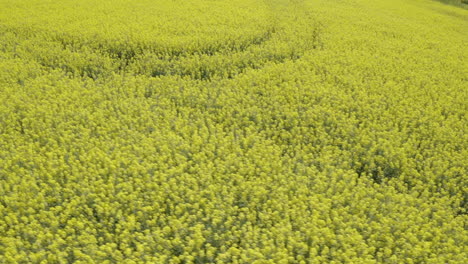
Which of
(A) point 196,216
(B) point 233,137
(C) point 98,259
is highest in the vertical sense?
(B) point 233,137

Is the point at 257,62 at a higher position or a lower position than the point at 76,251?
higher

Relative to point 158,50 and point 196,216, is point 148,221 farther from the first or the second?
point 158,50

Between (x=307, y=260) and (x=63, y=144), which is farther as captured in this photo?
(x=63, y=144)

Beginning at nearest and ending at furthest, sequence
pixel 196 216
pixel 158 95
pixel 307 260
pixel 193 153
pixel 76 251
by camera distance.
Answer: pixel 76 251
pixel 307 260
pixel 196 216
pixel 193 153
pixel 158 95

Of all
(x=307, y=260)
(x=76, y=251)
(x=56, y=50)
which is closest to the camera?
(x=76, y=251)

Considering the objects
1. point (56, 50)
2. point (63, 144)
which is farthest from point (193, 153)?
point (56, 50)

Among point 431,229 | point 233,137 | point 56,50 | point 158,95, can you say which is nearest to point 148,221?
point 233,137
